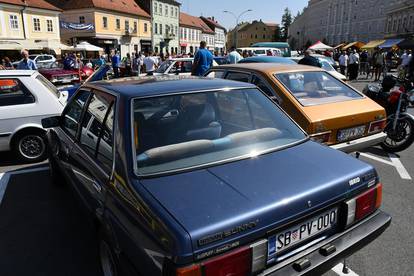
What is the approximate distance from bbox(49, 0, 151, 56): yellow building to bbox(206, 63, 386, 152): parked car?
4661 cm

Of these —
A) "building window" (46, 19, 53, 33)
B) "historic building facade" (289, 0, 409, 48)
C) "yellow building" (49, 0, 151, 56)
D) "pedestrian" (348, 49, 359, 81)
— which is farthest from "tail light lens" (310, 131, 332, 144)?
"historic building facade" (289, 0, 409, 48)

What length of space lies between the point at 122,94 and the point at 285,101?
254 cm

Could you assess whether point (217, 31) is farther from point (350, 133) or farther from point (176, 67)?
point (350, 133)

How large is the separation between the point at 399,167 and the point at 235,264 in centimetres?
456

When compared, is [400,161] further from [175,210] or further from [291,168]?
[175,210]

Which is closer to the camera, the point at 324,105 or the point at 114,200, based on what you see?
the point at 114,200

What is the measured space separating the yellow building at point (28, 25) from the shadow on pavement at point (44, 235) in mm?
34722

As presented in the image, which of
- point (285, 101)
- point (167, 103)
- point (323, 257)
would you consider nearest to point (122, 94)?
point (167, 103)

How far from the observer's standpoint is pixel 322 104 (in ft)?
15.0

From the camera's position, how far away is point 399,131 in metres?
5.94

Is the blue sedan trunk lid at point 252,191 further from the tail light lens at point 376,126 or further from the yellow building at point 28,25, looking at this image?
the yellow building at point 28,25

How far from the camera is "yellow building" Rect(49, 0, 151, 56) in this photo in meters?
48.7

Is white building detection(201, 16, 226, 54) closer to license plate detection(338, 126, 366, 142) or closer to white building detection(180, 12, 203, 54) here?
white building detection(180, 12, 203, 54)

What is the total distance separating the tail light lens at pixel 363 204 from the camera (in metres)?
2.29
